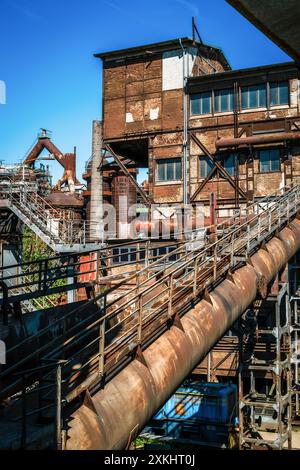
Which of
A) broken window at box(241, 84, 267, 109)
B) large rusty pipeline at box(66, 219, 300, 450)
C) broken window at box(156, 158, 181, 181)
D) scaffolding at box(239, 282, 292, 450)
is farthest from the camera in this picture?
broken window at box(156, 158, 181, 181)

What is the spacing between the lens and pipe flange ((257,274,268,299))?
1256 centimetres

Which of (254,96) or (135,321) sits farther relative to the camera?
(254,96)

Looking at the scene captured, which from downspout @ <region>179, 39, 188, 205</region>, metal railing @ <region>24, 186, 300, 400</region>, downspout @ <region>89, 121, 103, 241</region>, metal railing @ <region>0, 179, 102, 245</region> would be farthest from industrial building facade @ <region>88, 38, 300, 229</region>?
metal railing @ <region>24, 186, 300, 400</region>

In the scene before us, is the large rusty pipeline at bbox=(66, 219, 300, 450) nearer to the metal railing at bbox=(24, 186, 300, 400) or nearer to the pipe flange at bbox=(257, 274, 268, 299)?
the metal railing at bbox=(24, 186, 300, 400)

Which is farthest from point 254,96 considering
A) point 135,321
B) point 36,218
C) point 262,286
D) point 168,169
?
point 135,321

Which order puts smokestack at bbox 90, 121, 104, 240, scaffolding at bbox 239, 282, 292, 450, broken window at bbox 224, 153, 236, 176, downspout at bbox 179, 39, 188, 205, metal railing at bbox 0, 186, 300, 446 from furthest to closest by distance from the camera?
smokestack at bbox 90, 121, 104, 240, downspout at bbox 179, 39, 188, 205, broken window at bbox 224, 153, 236, 176, scaffolding at bbox 239, 282, 292, 450, metal railing at bbox 0, 186, 300, 446

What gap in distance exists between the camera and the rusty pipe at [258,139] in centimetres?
2373

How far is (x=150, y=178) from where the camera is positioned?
27.3 meters

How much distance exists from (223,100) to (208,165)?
11.7 ft

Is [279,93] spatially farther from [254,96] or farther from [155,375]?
[155,375]

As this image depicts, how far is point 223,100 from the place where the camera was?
2602 cm

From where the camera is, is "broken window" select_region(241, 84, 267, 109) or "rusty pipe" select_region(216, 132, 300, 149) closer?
"rusty pipe" select_region(216, 132, 300, 149)

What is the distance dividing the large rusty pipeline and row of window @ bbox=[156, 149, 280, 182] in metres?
14.0

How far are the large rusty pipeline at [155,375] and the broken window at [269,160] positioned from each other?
13920 mm
